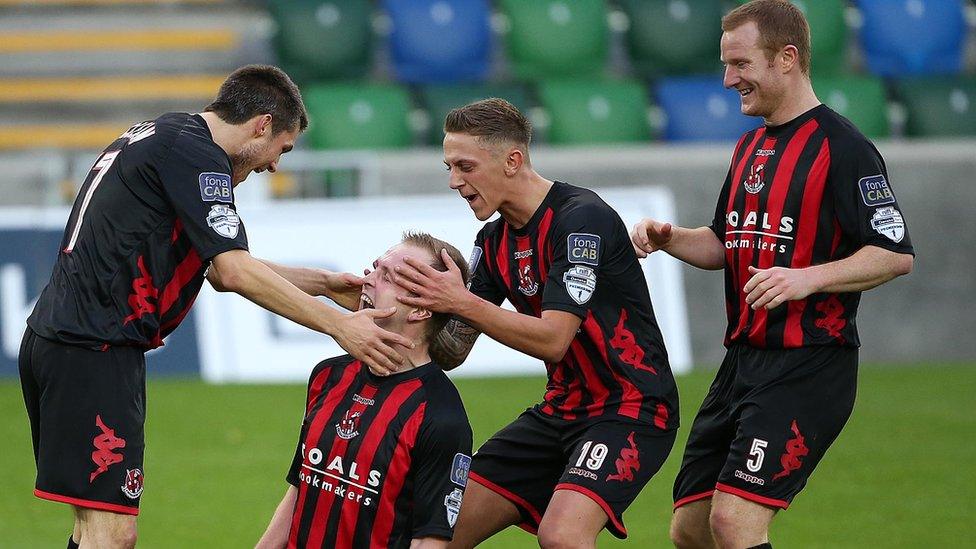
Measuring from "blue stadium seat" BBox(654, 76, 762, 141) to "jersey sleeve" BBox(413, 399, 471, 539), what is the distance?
9.45 m

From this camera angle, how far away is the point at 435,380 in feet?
12.7

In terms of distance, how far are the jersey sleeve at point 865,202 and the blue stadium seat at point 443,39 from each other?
9360 millimetres

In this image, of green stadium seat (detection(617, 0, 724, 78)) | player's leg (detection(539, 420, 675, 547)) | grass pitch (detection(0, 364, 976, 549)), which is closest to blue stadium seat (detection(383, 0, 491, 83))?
green stadium seat (detection(617, 0, 724, 78))

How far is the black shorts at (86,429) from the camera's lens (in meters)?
4.02

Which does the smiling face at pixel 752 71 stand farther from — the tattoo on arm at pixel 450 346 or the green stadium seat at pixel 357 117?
the green stadium seat at pixel 357 117

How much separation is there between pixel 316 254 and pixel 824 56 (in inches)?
245

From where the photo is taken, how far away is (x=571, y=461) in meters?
4.25

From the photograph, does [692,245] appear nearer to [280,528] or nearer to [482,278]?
[482,278]

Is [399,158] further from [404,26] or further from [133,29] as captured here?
[133,29]

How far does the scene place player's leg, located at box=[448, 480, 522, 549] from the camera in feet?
14.7

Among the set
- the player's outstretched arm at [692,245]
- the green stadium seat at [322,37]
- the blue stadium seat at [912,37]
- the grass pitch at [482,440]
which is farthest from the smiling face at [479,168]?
the blue stadium seat at [912,37]

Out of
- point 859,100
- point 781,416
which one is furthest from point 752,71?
point 859,100

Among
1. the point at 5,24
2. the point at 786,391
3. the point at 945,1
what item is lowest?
the point at 786,391

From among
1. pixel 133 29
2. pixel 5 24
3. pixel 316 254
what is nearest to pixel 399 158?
pixel 316 254
